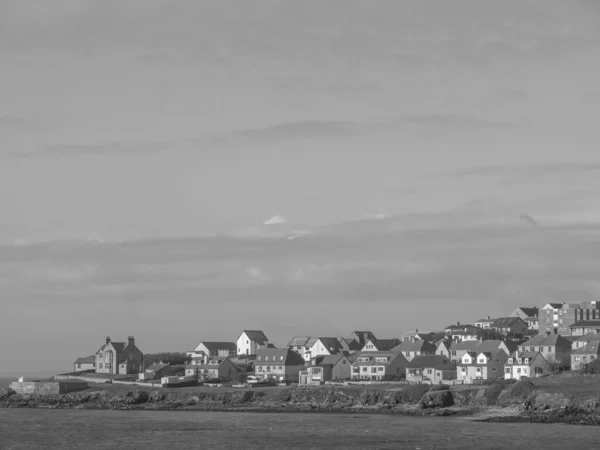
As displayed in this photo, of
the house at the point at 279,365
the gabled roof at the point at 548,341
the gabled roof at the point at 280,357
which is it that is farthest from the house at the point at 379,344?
the gabled roof at the point at 548,341

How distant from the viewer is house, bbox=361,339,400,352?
15462 centimetres

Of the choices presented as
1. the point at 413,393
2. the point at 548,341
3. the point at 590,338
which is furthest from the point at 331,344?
the point at 413,393

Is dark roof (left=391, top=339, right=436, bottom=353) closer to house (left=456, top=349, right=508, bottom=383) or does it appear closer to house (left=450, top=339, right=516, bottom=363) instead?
house (left=450, top=339, right=516, bottom=363)

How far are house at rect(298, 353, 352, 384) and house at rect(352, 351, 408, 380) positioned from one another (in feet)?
5.03

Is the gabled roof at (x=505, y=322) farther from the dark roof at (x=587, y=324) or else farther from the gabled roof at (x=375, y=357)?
the gabled roof at (x=375, y=357)

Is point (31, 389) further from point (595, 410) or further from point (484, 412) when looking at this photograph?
point (595, 410)

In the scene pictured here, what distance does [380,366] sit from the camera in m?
132

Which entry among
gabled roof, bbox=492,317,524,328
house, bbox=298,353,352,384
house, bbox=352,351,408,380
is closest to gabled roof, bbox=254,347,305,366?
house, bbox=298,353,352,384

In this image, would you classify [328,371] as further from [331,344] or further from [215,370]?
[331,344]

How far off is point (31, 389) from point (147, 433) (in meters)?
55.8

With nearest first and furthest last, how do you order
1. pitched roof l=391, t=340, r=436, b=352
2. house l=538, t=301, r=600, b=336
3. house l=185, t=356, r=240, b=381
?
house l=185, t=356, r=240, b=381, pitched roof l=391, t=340, r=436, b=352, house l=538, t=301, r=600, b=336

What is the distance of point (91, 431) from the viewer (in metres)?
85.5

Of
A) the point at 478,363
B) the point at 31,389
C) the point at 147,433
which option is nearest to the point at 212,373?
the point at 31,389

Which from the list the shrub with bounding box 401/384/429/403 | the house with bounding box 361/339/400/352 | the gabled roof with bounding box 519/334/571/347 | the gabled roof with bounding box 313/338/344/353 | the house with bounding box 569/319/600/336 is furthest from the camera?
the gabled roof with bounding box 313/338/344/353
